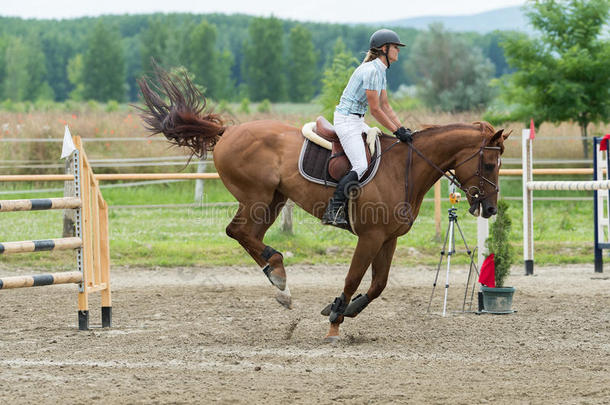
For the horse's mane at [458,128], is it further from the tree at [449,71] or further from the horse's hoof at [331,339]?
the tree at [449,71]

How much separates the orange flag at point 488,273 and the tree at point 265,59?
6091 cm

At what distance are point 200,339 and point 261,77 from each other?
63.6 meters

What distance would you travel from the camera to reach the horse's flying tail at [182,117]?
711cm

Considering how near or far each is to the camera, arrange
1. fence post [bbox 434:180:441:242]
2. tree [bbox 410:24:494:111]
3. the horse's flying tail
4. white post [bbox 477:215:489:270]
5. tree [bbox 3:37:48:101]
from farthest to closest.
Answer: tree [bbox 3:37:48:101] → tree [bbox 410:24:494:111] → fence post [bbox 434:180:441:242] → white post [bbox 477:215:489:270] → the horse's flying tail

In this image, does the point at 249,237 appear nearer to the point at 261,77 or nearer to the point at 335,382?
the point at 335,382

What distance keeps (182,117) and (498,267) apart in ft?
11.0

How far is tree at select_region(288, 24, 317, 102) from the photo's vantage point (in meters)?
69.6

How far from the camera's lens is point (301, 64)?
69.6 m

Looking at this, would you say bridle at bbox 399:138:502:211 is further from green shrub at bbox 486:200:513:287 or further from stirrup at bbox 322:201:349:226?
green shrub at bbox 486:200:513:287

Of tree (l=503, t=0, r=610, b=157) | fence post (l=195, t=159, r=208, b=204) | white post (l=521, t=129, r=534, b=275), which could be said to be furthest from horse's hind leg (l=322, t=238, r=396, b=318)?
tree (l=503, t=0, r=610, b=157)

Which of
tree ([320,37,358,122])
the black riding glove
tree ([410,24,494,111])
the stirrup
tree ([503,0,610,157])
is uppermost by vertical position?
tree ([410,24,494,111])

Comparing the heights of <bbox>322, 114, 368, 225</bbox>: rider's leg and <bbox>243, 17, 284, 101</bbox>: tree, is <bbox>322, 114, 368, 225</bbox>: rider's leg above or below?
below

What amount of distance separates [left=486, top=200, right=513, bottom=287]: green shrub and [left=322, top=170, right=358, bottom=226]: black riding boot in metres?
1.86

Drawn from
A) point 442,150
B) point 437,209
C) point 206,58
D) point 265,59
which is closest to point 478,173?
point 442,150
